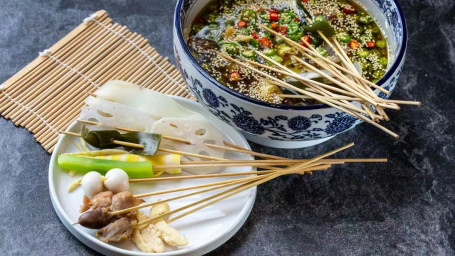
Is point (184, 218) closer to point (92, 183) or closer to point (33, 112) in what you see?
point (92, 183)

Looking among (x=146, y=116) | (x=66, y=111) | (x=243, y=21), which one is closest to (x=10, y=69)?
(x=66, y=111)

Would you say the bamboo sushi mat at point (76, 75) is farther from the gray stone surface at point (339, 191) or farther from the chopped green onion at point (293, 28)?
the chopped green onion at point (293, 28)

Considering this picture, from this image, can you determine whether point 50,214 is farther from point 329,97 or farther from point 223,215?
point 329,97

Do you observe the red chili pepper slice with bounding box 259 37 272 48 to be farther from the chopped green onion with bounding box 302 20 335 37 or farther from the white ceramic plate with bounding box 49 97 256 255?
the white ceramic plate with bounding box 49 97 256 255

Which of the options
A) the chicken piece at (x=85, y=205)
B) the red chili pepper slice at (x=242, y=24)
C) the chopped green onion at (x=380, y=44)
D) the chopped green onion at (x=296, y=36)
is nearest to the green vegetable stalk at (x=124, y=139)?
the chicken piece at (x=85, y=205)

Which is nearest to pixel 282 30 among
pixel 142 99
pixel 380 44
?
pixel 380 44
